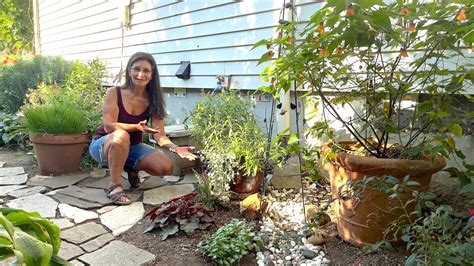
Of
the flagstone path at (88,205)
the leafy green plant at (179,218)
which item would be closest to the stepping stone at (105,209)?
the flagstone path at (88,205)

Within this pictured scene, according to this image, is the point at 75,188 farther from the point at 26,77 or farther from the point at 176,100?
the point at 26,77

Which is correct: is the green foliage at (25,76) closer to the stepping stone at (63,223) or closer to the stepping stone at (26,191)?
the stepping stone at (26,191)

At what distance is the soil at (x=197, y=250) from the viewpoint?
1863 millimetres

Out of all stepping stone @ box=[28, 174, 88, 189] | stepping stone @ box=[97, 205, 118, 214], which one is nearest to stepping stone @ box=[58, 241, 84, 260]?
stepping stone @ box=[97, 205, 118, 214]

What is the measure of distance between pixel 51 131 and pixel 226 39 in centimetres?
200

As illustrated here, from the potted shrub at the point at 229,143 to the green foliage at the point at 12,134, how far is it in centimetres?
237

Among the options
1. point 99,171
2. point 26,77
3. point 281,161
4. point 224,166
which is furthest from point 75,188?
point 26,77

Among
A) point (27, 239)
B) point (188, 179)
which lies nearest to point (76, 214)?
point (188, 179)

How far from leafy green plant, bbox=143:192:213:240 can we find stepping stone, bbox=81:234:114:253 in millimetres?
215

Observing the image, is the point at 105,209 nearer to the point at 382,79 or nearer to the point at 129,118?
the point at 129,118

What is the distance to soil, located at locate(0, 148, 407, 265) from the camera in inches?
73.4

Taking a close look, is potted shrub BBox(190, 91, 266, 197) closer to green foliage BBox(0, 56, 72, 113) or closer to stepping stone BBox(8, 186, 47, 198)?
stepping stone BBox(8, 186, 47, 198)

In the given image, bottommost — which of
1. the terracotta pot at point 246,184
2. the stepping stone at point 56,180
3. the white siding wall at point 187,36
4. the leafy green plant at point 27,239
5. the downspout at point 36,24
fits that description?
the stepping stone at point 56,180

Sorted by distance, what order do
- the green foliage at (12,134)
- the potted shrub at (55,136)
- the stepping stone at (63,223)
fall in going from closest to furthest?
the stepping stone at (63,223)
the potted shrub at (55,136)
the green foliage at (12,134)
